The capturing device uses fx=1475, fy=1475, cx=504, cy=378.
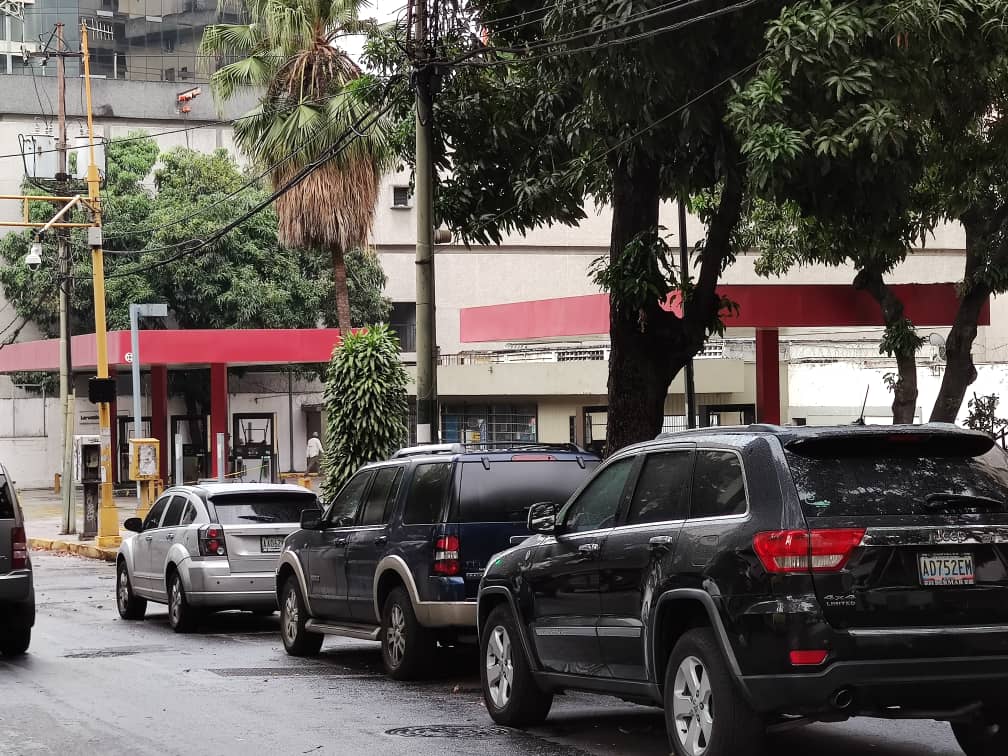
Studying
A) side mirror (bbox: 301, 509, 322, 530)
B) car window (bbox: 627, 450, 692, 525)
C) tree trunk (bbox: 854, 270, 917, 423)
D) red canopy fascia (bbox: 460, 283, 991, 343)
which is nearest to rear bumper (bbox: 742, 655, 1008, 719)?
car window (bbox: 627, 450, 692, 525)

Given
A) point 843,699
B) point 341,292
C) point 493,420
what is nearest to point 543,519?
point 843,699

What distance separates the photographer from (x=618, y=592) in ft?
27.0

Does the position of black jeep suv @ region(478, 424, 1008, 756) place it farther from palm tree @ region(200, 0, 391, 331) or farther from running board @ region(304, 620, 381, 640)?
palm tree @ region(200, 0, 391, 331)

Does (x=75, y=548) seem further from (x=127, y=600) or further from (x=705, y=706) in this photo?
(x=705, y=706)

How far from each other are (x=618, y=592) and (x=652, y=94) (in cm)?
678

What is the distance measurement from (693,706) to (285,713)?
375 cm

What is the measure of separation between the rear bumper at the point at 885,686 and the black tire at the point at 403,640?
4.97 meters

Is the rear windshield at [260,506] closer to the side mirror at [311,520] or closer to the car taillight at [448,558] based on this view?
the side mirror at [311,520]

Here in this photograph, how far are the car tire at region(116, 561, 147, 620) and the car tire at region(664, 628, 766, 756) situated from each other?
11.2 m

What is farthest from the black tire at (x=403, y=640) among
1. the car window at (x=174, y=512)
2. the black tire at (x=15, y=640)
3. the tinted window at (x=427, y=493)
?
the car window at (x=174, y=512)

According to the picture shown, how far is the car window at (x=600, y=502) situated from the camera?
28.4ft

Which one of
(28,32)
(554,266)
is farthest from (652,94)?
(28,32)

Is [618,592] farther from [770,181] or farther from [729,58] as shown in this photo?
[729,58]

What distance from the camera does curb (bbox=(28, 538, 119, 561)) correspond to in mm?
27378
